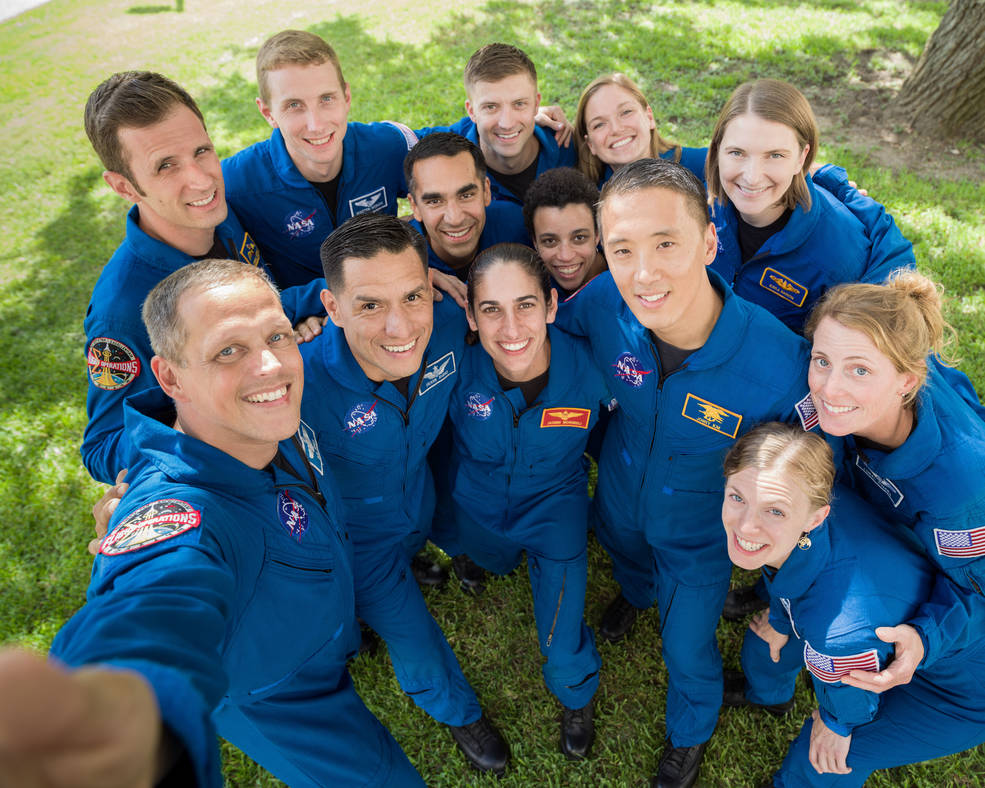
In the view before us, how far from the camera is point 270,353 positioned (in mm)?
2221

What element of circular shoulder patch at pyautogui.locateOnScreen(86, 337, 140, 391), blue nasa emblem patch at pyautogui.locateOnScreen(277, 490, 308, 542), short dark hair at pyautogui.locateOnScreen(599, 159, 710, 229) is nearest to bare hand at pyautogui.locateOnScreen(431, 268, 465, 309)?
short dark hair at pyautogui.locateOnScreen(599, 159, 710, 229)

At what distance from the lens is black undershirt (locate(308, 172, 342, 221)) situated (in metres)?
3.96

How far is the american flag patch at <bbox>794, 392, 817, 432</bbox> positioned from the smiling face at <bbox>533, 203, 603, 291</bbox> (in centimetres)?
143

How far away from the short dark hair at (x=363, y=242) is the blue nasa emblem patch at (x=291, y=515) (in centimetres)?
101

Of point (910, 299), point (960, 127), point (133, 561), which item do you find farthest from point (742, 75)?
point (133, 561)

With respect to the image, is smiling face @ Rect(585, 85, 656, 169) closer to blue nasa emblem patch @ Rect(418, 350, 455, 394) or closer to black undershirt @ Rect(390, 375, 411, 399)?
blue nasa emblem patch @ Rect(418, 350, 455, 394)

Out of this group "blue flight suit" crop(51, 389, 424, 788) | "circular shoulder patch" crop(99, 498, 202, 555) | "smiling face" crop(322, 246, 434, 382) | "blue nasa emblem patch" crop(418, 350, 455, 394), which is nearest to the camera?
"blue flight suit" crop(51, 389, 424, 788)

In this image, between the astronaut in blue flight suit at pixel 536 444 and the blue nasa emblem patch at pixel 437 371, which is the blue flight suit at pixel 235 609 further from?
the astronaut in blue flight suit at pixel 536 444

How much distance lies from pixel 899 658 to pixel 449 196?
2918 millimetres

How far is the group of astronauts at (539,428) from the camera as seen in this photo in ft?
7.38

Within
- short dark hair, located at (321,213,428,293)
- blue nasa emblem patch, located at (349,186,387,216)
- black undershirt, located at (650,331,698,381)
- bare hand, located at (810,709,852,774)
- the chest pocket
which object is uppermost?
short dark hair, located at (321,213,428,293)

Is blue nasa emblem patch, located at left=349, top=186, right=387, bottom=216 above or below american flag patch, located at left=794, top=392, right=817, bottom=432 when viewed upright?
above

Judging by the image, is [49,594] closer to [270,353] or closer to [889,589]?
[270,353]

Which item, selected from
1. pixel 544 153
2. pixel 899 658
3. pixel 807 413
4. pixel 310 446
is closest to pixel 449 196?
pixel 544 153
